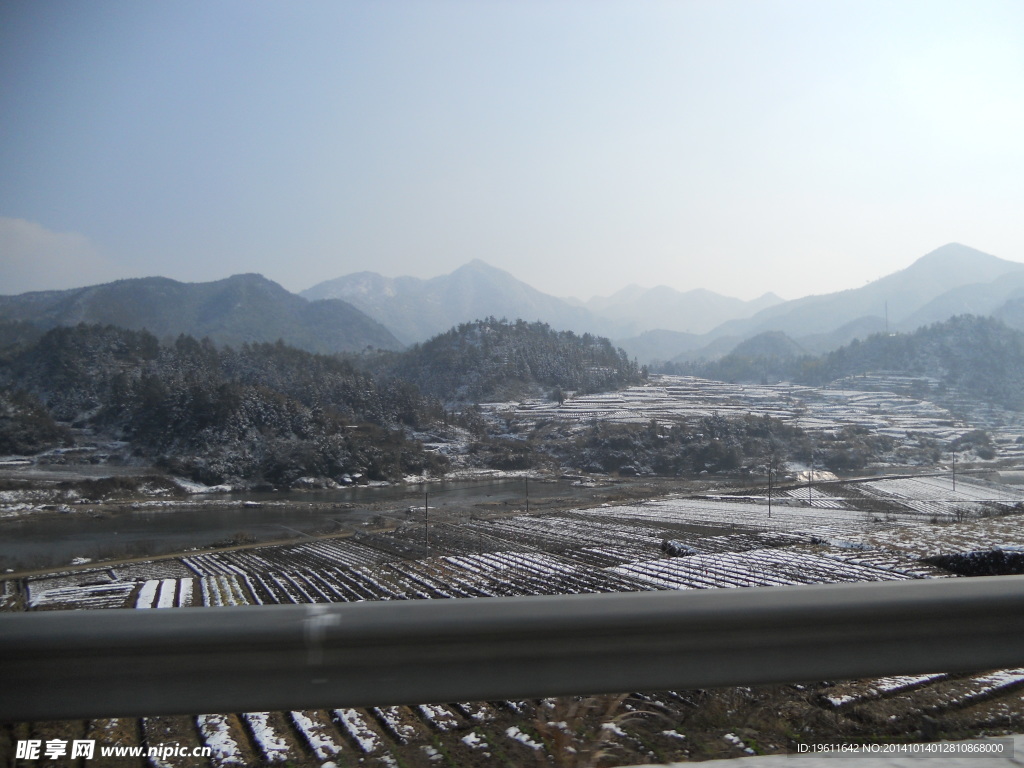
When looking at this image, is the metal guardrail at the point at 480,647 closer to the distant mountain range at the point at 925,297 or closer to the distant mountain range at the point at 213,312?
the distant mountain range at the point at 213,312

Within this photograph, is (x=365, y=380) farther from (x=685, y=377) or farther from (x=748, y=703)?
(x=748, y=703)

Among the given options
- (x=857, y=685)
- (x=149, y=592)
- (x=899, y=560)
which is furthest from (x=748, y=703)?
(x=149, y=592)

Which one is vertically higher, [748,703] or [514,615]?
[514,615]

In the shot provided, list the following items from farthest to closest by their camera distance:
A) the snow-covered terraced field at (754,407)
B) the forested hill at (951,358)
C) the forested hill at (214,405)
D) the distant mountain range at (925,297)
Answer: the distant mountain range at (925,297) → the snow-covered terraced field at (754,407) → the forested hill at (214,405) → the forested hill at (951,358)

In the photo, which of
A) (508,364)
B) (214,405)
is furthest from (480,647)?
(508,364)

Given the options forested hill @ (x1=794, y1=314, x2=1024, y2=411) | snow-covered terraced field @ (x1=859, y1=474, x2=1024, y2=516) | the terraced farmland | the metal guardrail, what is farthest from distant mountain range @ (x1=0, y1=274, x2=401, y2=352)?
forested hill @ (x1=794, y1=314, x2=1024, y2=411)

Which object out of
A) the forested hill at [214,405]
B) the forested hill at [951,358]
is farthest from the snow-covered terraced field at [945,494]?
the forested hill at [214,405]
